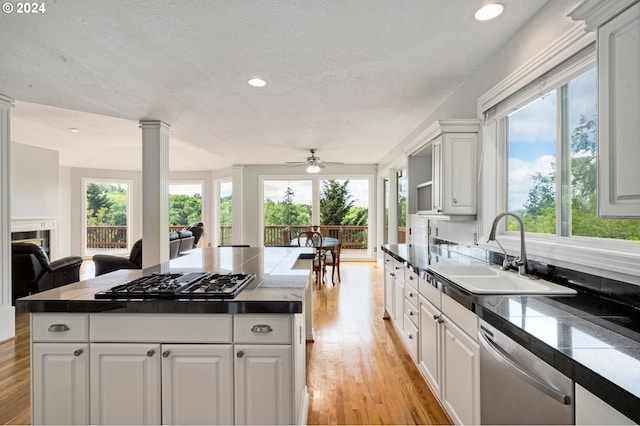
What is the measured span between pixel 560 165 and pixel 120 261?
5039 mm

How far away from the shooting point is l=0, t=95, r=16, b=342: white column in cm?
304

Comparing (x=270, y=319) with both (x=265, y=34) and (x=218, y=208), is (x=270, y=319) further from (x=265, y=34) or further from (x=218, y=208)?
(x=218, y=208)

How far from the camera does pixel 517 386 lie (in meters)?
1.10

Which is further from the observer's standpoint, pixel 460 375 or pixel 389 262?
pixel 389 262

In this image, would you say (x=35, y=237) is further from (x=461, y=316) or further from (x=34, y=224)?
(x=461, y=316)

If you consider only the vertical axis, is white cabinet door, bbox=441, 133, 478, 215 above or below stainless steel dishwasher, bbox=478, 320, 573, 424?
above

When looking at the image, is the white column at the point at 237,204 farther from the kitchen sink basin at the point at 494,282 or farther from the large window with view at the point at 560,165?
the large window with view at the point at 560,165

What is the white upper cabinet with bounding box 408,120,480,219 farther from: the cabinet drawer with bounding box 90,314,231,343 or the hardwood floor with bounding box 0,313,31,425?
the hardwood floor with bounding box 0,313,31,425

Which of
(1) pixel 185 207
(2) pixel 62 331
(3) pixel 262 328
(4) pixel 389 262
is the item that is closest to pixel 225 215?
(1) pixel 185 207

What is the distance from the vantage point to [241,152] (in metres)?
6.09

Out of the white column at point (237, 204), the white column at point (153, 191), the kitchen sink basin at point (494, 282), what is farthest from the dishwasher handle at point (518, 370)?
the white column at point (237, 204)

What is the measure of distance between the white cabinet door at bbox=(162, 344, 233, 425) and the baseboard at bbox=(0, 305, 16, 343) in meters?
2.84

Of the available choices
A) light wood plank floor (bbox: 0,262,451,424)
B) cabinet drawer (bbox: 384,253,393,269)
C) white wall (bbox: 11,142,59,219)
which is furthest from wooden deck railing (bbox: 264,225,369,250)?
white wall (bbox: 11,142,59,219)

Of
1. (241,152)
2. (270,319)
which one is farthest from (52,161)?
(270,319)
